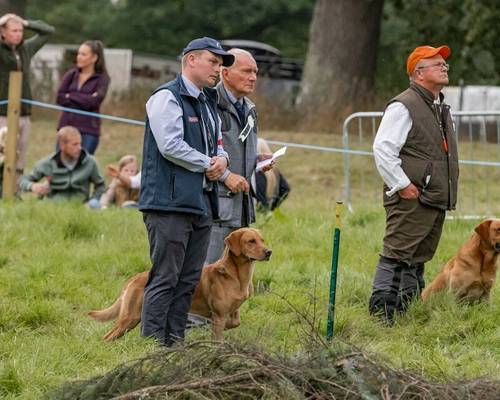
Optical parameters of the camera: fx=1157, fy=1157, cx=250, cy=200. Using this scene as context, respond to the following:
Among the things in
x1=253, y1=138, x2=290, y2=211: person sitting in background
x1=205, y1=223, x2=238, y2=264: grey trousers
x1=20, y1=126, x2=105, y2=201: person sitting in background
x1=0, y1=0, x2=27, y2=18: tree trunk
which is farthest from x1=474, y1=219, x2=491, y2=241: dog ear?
x1=0, y1=0, x2=27, y2=18: tree trunk

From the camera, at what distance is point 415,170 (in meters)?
8.12

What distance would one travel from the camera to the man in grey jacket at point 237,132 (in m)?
7.86

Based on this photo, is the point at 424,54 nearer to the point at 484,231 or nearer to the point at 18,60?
the point at 484,231

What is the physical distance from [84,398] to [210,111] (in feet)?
8.12

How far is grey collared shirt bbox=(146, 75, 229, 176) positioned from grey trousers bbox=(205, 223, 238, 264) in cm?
111

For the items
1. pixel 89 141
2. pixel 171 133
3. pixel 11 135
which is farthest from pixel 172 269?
pixel 89 141

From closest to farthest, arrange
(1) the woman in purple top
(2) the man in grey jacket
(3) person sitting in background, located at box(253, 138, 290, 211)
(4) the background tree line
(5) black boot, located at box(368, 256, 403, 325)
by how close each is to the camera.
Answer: (2) the man in grey jacket
(5) black boot, located at box(368, 256, 403, 325)
(3) person sitting in background, located at box(253, 138, 290, 211)
(1) the woman in purple top
(4) the background tree line

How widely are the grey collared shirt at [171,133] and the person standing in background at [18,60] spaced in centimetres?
645

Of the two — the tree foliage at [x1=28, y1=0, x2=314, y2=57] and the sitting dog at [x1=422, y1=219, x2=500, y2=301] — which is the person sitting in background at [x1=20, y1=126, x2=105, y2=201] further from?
the tree foliage at [x1=28, y1=0, x2=314, y2=57]

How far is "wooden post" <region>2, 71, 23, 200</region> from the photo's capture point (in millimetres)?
13016

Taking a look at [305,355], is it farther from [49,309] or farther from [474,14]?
[474,14]

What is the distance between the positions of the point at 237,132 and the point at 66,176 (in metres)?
5.25

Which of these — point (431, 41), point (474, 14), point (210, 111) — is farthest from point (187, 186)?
point (431, 41)

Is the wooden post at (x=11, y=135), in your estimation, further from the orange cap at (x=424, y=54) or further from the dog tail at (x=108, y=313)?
the orange cap at (x=424, y=54)
